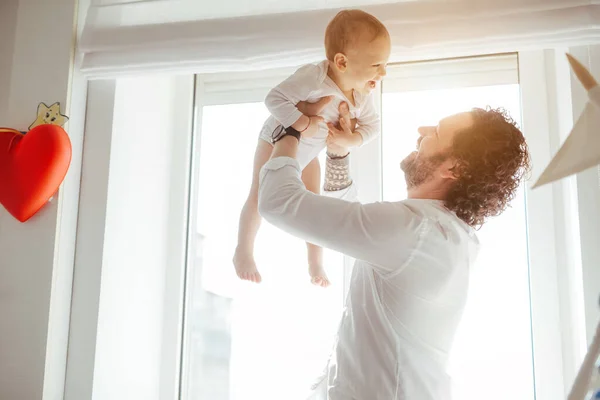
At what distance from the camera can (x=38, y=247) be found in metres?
1.82

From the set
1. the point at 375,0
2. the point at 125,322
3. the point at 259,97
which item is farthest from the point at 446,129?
the point at 125,322

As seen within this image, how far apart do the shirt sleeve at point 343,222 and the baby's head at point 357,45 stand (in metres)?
0.32

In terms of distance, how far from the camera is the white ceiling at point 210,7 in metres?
1.74

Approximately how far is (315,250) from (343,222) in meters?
0.46

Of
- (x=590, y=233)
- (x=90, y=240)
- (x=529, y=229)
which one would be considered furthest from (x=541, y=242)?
(x=90, y=240)

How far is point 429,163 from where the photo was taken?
53.7 inches

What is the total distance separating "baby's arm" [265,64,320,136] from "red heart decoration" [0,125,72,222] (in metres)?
0.75

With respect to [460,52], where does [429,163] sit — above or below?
below

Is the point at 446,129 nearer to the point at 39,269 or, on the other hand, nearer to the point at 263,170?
the point at 263,170

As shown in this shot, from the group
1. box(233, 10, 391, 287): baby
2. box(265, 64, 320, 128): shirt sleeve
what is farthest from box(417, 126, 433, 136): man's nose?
box(265, 64, 320, 128): shirt sleeve

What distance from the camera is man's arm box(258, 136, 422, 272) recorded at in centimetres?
120

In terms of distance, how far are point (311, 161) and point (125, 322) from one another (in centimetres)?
87

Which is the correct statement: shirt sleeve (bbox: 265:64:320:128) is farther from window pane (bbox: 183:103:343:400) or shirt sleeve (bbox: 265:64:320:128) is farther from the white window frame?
window pane (bbox: 183:103:343:400)

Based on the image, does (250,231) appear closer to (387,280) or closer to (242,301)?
(387,280)
